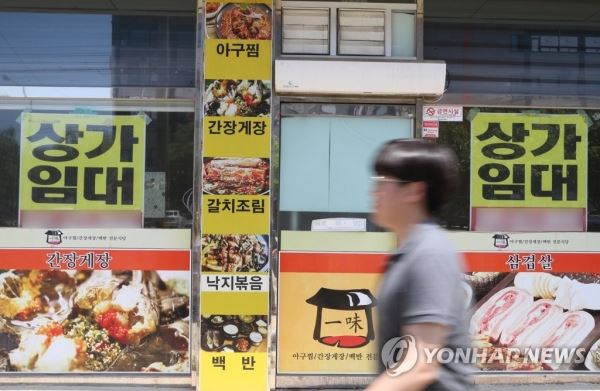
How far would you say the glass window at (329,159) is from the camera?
18.1 ft

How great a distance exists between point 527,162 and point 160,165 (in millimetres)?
3185

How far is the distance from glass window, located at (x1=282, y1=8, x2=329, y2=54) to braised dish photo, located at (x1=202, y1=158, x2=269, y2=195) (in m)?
1.01

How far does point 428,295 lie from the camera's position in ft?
5.58

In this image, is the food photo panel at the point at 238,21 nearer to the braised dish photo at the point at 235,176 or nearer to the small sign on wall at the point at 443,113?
the braised dish photo at the point at 235,176

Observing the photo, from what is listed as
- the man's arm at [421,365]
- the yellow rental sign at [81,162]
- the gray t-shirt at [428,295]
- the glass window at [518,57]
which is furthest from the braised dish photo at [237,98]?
the man's arm at [421,365]

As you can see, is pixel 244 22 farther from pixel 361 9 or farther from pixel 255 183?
pixel 255 183

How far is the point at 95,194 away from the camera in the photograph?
551 centimetres

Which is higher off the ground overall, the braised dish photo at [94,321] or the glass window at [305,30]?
the glass window at [305,30]

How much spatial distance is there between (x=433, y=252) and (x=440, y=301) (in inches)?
5.7

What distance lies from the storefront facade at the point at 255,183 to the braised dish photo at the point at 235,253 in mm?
16

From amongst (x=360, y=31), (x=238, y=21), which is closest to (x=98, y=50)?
(x=238, y=21)

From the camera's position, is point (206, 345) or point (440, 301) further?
point (206, 345)

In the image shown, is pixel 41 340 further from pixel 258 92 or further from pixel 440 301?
pixel 440 301

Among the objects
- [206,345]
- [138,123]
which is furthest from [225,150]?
[206,345]
